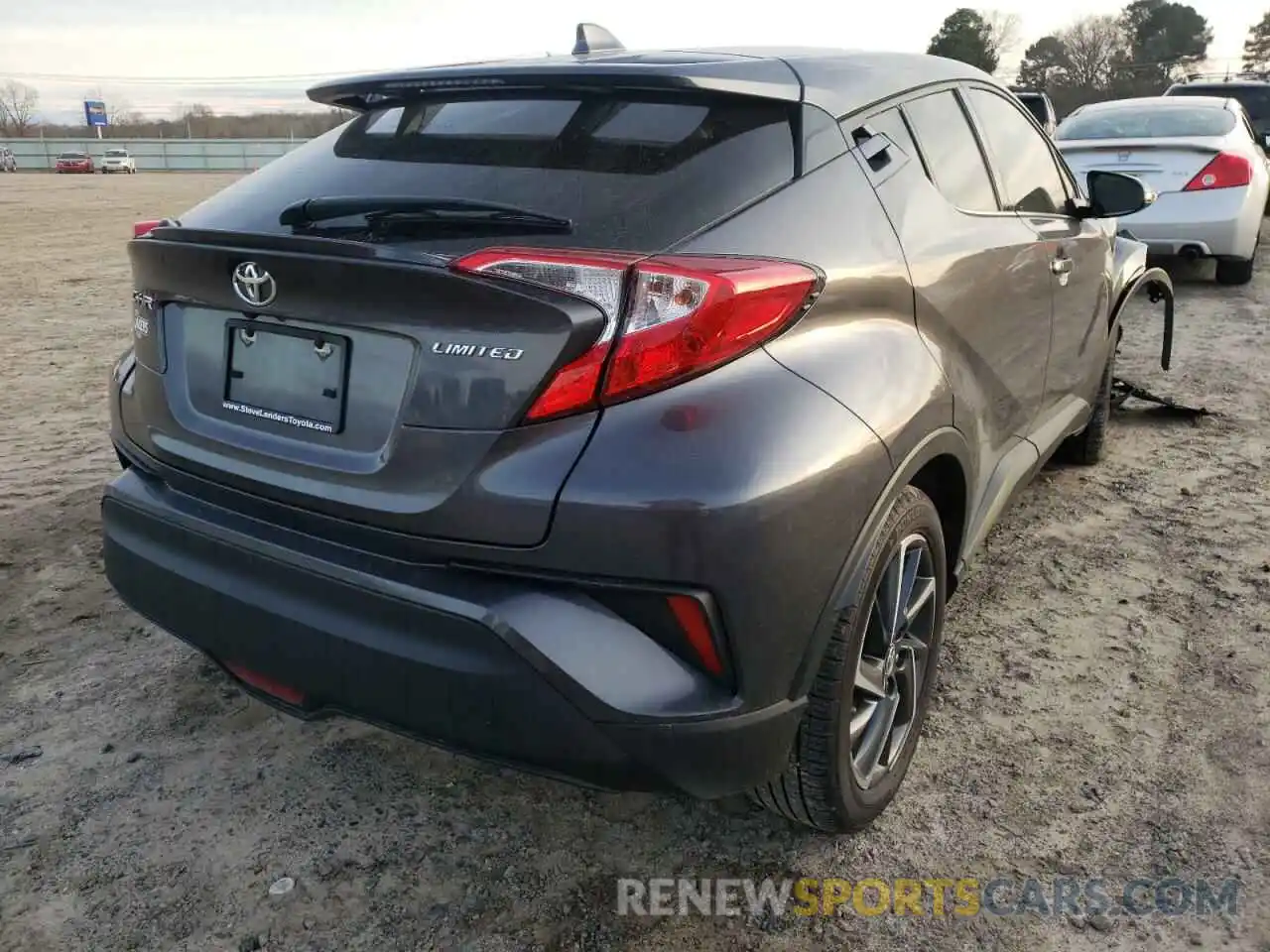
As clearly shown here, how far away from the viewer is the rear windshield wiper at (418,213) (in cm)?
187

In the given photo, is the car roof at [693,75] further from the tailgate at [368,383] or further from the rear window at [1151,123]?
the rear window at [1151,123]

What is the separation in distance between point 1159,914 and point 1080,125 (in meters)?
8.73

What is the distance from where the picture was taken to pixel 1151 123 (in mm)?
9086

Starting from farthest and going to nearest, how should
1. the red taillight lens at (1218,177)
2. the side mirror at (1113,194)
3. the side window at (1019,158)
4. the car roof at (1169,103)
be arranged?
the car roof at (1169,103)
the red taillight lens at (1218,177)
the side mirror at (1113,194)
the side window at (1019,158)

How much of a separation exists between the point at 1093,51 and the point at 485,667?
70.6 meters

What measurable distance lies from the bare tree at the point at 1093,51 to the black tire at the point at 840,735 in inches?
2495

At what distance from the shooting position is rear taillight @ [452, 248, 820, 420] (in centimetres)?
173

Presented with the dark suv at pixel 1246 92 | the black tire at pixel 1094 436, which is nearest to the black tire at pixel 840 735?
the black tire at pixel 1094 436

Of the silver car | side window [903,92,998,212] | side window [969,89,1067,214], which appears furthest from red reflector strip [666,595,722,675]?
the silver car

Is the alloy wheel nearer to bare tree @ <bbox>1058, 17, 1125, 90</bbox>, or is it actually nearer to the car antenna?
the car antenna

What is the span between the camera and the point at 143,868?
224 cm

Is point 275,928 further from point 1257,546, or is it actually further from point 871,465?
point 1257,546

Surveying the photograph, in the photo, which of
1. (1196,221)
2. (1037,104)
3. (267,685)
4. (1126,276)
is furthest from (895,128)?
(1037,104)

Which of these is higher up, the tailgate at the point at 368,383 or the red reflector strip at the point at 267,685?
the tailgate at the point at 368,383
